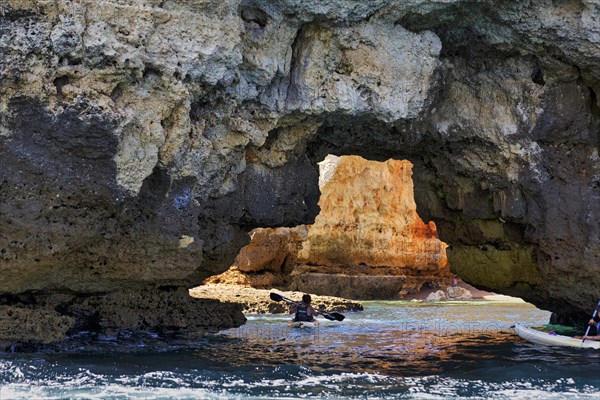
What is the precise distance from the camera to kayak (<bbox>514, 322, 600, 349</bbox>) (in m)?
12.9

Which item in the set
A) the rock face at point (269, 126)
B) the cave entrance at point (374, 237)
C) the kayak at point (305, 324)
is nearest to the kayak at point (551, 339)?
the rock face at point (269, 126)

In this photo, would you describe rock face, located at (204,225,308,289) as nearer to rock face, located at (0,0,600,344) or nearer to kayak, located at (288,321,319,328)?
kayak, located at (288,321,319,328)

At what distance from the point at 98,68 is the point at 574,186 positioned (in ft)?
25.7

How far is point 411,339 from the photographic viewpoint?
15.5 m

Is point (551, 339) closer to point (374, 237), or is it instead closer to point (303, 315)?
point (303, 315)

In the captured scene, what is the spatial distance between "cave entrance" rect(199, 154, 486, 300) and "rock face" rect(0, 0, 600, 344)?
1808 cm

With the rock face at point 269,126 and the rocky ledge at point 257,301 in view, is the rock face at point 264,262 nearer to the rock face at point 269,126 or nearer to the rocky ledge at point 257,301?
the rocky ledge at point 257,301

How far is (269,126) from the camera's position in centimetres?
1203

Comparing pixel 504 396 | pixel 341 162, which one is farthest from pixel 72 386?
pixel 341 162

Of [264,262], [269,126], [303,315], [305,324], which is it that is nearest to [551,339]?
[305,324]

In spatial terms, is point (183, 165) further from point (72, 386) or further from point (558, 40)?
point (558, 40)

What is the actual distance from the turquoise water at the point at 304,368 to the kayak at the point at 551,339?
0.45 ft

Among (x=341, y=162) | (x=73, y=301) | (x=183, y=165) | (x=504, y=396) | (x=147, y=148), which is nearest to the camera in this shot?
(x=504, y=396)

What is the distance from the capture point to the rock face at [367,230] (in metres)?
33.3
